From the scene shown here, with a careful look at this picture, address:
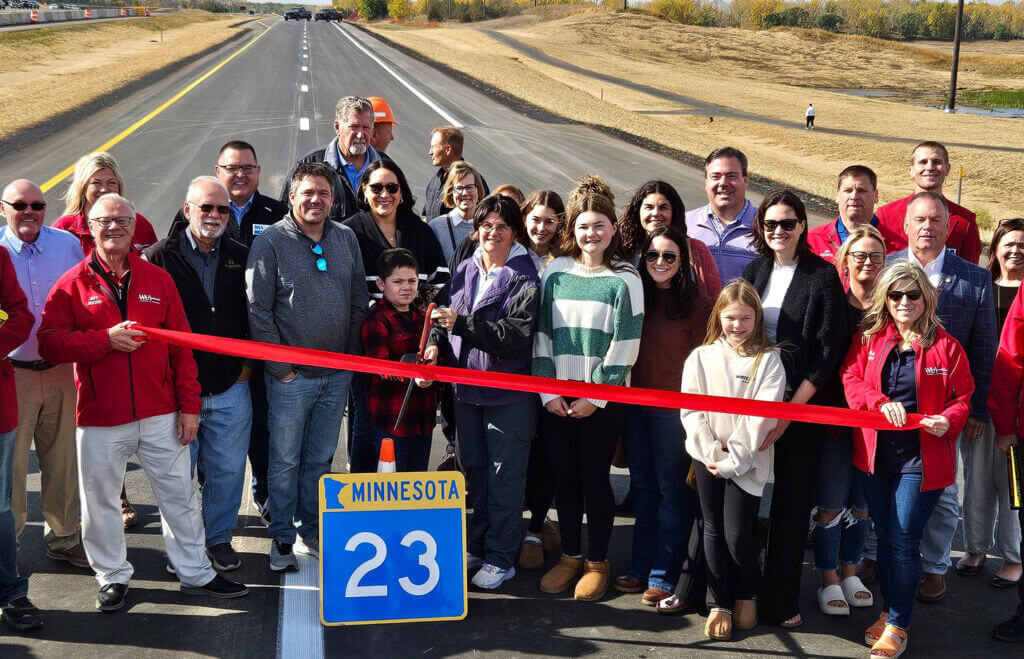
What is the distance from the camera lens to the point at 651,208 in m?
5.49

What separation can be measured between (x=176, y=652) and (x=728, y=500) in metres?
2.92

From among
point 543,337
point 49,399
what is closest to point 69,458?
point 49,399

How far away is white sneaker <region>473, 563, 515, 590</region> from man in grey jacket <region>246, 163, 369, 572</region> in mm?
1057

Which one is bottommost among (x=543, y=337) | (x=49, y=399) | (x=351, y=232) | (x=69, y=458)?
(x=69, y=458)

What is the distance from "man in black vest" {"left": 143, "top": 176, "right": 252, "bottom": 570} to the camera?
5.08 metres

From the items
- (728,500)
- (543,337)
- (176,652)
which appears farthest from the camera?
(543,337)

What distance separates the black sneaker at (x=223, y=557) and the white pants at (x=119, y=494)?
22cm

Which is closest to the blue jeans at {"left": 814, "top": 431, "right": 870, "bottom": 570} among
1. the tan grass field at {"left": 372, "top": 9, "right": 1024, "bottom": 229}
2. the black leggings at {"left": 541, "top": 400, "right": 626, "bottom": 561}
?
the black leggings at {"left": 541, "top": 400, "right": 626, "bottom": 561}

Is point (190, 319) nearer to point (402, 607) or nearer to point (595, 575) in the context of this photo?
point (402, 607)

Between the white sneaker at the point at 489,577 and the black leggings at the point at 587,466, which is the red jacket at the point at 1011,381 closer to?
the black leggings at the point at 587,466

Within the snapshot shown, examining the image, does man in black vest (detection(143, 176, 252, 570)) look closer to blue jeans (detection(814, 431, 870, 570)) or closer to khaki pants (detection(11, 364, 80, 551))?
khaki pants (detection(11, 364, 80, 551))

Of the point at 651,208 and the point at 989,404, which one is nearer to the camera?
the point at 989,404

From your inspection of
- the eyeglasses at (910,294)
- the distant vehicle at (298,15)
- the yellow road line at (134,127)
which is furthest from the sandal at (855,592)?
the distant vehicle at (298,15)

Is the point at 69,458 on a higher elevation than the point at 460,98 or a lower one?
lower
